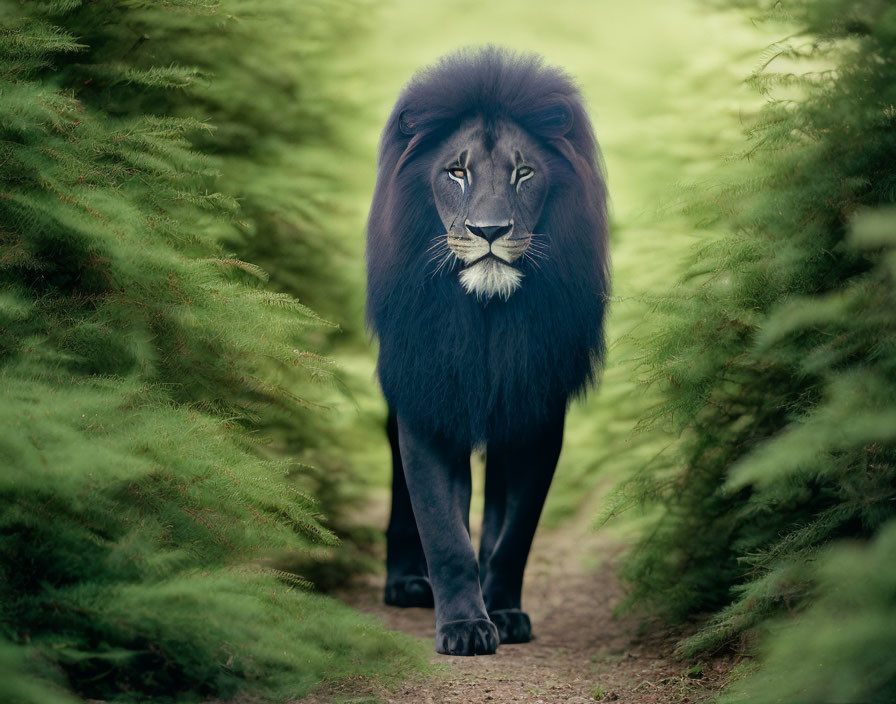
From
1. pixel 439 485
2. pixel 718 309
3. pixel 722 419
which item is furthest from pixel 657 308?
pixel 439 485

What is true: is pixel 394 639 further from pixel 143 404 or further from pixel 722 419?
pixel 722 419

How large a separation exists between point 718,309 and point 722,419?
0.68m

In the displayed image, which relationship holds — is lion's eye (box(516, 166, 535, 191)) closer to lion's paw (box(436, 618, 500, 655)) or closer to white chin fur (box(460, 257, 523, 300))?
white chin fur (box(460, 257, 523, 300))

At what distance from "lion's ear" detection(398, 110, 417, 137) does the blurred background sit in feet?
2.90

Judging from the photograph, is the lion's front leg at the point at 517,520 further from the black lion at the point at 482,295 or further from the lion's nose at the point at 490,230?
the lion's nose at the point at 490,230

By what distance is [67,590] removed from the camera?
301 centimetres

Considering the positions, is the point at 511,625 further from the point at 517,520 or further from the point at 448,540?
the point at 448,540

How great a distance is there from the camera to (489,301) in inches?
171

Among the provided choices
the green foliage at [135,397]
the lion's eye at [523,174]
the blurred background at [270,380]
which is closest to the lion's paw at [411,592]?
the blurred background at [270,380]

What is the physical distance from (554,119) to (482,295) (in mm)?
866

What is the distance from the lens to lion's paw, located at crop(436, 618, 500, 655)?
4.14 meters

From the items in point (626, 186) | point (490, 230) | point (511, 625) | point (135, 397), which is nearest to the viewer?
point (135, 397)

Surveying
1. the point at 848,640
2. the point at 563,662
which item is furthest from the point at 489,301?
the point at 848,640

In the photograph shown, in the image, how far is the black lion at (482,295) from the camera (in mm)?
4227
